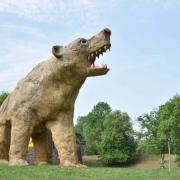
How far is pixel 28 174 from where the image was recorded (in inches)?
391

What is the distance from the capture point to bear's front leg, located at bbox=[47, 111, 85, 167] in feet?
41.7

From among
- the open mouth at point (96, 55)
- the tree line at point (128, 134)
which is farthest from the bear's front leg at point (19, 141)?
the tree line at point (128, 134)

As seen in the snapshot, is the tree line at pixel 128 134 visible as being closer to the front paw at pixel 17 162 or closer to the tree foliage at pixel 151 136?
the tree foliage at pixel 151 136

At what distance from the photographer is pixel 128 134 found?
2406 inches

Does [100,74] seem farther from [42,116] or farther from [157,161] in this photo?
[157,161]

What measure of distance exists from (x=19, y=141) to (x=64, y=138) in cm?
125

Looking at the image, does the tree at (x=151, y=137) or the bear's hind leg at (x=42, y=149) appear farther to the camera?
the tree at (x=151, y=137)

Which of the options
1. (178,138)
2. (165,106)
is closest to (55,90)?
(178,138)

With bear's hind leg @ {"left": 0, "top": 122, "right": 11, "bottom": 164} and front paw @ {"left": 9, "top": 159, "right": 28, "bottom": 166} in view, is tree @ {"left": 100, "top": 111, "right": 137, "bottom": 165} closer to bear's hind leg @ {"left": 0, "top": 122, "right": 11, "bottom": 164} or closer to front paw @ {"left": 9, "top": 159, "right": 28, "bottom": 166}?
bear's hind leg @ {"left": 0, "top": 122, "right": 11, "bottom": 164}

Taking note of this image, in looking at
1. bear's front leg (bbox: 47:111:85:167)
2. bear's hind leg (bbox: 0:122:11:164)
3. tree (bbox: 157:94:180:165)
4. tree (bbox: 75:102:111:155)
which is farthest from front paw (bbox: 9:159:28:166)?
tree (bbox: 75:102:111:155)

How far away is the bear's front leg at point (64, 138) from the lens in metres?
12.7

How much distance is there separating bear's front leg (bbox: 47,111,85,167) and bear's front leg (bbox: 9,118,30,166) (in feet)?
2.58

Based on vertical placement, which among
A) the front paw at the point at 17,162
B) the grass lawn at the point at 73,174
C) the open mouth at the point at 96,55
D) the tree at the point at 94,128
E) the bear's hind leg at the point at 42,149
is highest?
the tree at the point at 94,128

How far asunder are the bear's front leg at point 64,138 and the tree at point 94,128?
170ft
